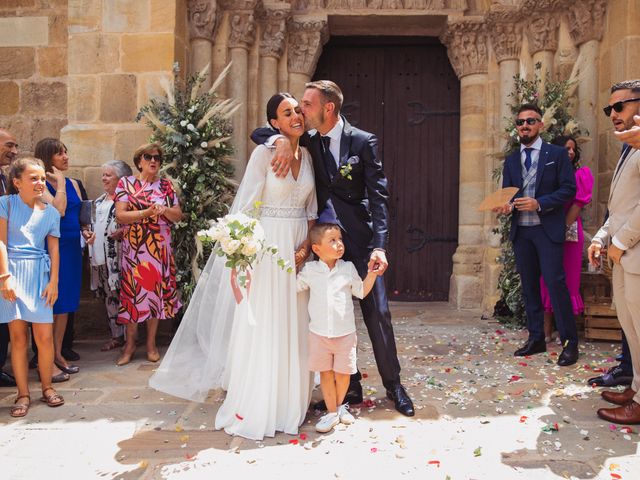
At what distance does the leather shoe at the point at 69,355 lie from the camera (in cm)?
471

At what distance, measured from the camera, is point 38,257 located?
11.8 ft

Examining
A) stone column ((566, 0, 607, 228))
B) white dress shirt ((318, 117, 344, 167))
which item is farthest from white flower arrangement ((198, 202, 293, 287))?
stone column ((566, 0, 607, 228))

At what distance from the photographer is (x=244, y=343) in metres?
3.16

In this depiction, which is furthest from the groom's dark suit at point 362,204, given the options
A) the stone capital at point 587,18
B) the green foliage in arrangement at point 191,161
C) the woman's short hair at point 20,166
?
the stone capital at point 587,18

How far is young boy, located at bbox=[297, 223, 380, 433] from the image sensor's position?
10.1 ft

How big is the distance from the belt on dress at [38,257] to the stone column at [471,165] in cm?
472

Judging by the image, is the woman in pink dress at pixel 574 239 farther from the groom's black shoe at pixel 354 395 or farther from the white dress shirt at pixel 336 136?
the white dress shirt at pixel 336 136

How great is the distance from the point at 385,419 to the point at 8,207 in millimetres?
2662

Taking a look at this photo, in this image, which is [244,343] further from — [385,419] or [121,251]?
[121,251]

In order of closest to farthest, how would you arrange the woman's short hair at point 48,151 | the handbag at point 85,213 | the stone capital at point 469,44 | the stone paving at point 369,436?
the stone paving at point 369,436 → the woman's short hair at point 48,151 → the handbag at point 85,213 → the stone capital at point 469,44

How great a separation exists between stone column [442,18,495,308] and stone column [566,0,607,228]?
44.1 inches

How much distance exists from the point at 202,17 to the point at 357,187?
3.74m

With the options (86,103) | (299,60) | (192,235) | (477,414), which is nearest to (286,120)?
(477,414)

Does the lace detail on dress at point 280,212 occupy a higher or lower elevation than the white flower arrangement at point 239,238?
higher
